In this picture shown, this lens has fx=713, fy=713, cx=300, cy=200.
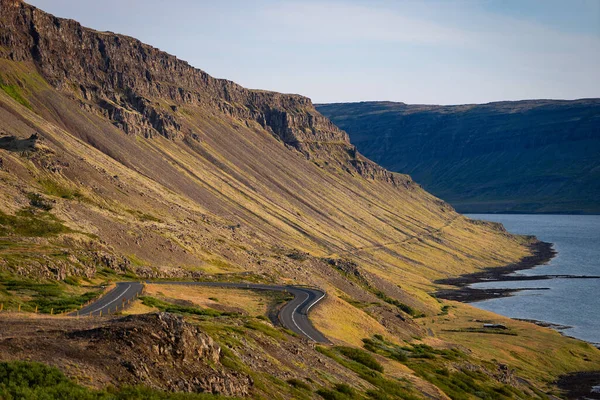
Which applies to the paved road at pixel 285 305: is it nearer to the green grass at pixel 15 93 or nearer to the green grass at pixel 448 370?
the green grass at pixel 448 370

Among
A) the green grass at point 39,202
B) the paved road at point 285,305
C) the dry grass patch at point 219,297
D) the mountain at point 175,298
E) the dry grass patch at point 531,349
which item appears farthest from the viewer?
the green grass at point 39,202

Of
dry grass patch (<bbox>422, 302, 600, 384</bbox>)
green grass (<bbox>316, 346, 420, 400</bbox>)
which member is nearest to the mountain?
green grass (<bbox>316, 346, 420, 400</bbox>)

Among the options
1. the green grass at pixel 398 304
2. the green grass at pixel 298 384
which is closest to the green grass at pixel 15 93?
the green grass at pixel 398 304

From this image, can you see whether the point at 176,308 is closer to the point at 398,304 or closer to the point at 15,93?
the point at 398,304

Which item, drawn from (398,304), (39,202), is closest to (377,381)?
(39,202)

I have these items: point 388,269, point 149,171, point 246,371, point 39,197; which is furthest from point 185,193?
point 246,371

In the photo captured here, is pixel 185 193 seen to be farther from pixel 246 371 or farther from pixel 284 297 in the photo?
pixel 246 371
